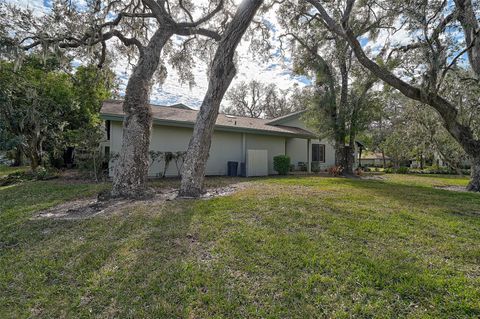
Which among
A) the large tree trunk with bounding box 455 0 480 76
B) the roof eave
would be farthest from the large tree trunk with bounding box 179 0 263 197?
the large tree trunk with bounding box 455 0 480 76

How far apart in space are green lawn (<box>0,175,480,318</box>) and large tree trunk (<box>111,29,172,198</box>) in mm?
1608

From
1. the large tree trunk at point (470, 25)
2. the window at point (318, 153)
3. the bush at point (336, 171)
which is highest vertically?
the large tree trunk at point (470, 25)

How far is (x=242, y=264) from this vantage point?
312cm

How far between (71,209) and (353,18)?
Answer: 1330 centimetres

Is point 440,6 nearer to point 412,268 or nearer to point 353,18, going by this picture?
point 353,18

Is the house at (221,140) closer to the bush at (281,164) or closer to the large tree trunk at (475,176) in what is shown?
the bush at (281,164)

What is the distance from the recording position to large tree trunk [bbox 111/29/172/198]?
6.62 metres

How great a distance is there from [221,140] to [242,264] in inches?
390

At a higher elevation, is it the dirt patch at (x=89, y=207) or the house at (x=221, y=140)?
the house at (x=221, y=140)

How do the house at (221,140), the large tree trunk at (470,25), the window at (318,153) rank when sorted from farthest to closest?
1. the window at (318,153)
2. the house at (221,140)
3. the large tree trunk at (470,25)

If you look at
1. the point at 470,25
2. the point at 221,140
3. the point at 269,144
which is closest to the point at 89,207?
the point at 221,140

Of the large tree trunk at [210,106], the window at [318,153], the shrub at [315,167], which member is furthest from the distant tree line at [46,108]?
the window at [318,153]

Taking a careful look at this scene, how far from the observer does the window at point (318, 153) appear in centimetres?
1842

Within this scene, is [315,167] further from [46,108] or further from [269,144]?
[46,108]
